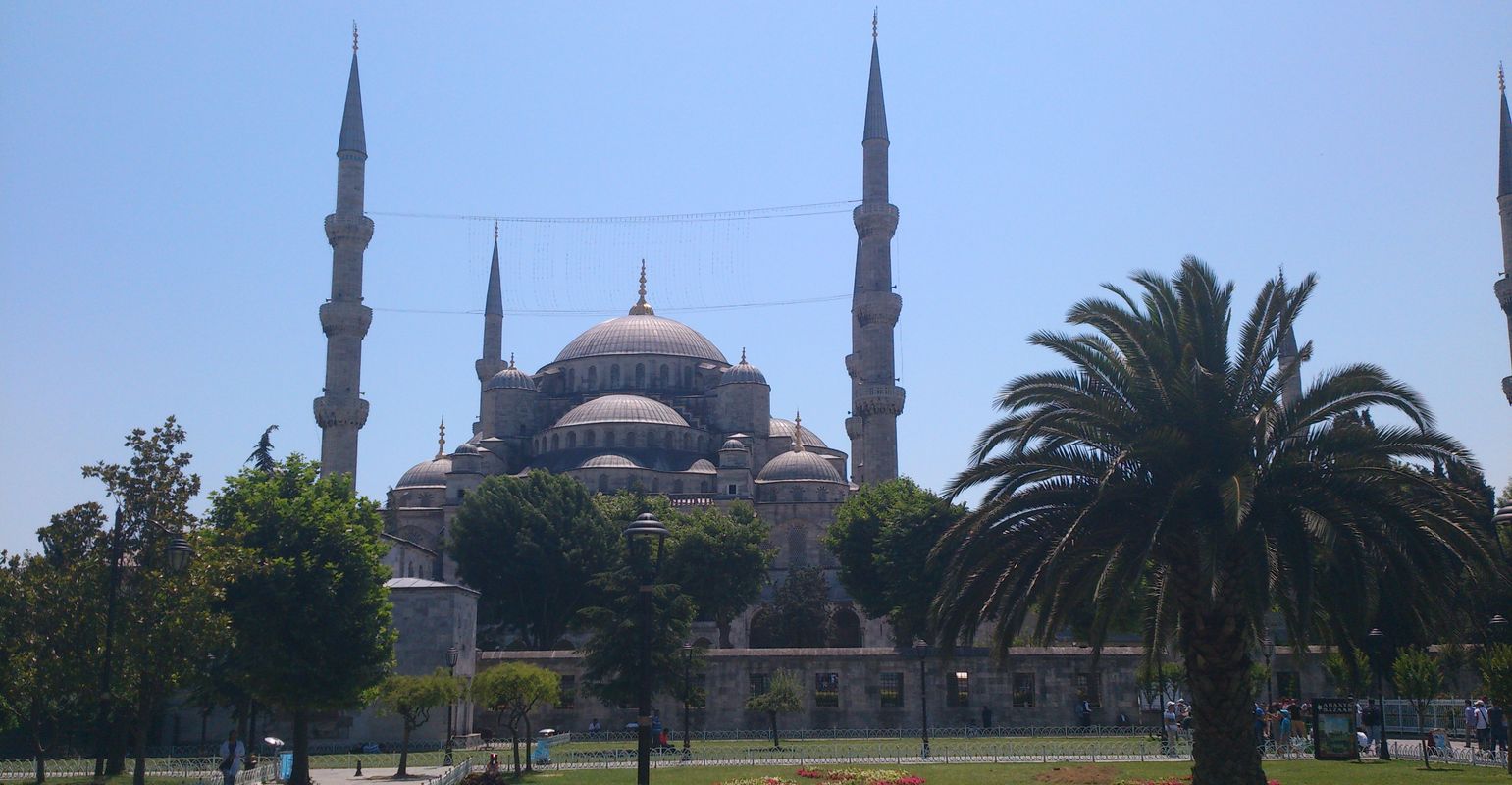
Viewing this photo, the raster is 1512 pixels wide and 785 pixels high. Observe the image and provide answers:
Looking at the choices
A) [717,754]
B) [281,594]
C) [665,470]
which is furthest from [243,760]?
[665,470]

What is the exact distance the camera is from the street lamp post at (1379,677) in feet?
67.4

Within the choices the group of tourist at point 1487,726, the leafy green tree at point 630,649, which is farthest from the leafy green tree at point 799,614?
the group of tourist at point 1487,726

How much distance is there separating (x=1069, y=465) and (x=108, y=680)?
1233cm

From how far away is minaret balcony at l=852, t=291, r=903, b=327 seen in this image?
49906mm

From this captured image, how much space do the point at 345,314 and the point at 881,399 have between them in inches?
738

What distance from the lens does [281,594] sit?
69.1 feet

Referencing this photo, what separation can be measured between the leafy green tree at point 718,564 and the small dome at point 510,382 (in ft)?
69.0

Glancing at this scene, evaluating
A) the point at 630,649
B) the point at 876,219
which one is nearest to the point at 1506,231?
the point at 876,219

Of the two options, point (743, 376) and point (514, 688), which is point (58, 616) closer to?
point (514, 688)

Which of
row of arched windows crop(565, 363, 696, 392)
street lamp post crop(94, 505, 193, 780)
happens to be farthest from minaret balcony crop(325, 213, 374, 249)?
street lamp post crop(94, 505, 193, 780)

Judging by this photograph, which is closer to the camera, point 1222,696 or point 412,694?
point 1222,696

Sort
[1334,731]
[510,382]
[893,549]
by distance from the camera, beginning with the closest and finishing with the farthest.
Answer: [1334,731], [893,549], [510,382]

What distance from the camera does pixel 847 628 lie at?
5106cm

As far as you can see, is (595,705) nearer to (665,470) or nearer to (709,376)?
(665,470)
